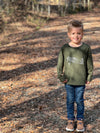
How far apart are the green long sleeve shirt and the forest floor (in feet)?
4.34

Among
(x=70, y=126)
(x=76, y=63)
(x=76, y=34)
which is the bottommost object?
(x=70, y=126)

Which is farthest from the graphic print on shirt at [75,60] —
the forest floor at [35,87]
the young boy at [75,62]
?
the forest floor at [35,87]

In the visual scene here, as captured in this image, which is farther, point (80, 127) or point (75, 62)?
point (80, 127)

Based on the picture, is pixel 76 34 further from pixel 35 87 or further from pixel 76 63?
pixel 35 87

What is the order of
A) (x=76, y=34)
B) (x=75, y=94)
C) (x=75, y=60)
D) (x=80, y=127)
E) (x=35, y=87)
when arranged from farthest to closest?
(x=35, y=87), (x=80, y=127), (x=75, y=94), (x=75, y=60), (x=76, y=34)

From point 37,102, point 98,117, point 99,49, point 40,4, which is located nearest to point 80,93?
point 98,117

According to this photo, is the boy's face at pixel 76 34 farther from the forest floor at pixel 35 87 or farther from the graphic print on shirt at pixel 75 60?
the forest floor at pixel 35 87

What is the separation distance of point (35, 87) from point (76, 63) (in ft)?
11.9

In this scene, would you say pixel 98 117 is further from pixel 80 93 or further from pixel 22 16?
pixel 22 16

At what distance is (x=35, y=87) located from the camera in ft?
25.2

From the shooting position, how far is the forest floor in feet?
17.4

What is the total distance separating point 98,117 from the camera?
548 centimetres

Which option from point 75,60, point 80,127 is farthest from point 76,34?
point 80,127

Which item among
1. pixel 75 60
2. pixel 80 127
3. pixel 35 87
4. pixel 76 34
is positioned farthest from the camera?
pixel 35 87
